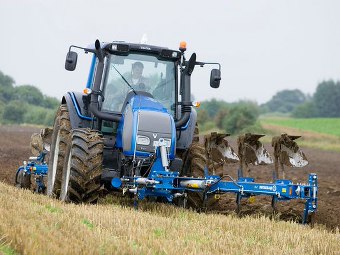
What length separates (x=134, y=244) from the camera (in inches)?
245

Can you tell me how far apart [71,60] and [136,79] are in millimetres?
996

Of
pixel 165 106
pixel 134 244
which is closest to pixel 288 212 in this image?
pixel 165 106

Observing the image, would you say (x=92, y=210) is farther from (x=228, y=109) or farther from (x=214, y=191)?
(x=228, y=109)

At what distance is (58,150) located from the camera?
35.0ft

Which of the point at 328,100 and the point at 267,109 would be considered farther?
the point at 267,109

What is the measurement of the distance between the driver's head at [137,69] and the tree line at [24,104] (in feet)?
145

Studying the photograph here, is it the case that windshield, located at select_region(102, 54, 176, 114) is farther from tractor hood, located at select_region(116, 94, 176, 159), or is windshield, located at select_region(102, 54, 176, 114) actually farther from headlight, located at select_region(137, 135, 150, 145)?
headlight, located at select_region(137, 135, 150, 145)

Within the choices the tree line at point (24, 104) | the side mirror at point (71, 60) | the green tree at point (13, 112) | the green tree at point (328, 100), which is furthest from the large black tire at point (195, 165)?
the green tree at point (328, 100)

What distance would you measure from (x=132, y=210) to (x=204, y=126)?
158 ft

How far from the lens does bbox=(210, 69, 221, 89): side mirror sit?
→ 10500 mm

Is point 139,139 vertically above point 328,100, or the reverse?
point 328,100

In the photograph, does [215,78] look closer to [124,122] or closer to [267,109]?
[124,122]

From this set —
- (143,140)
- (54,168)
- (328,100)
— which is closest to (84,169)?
(143,140)

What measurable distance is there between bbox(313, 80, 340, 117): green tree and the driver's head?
92.6 metres
